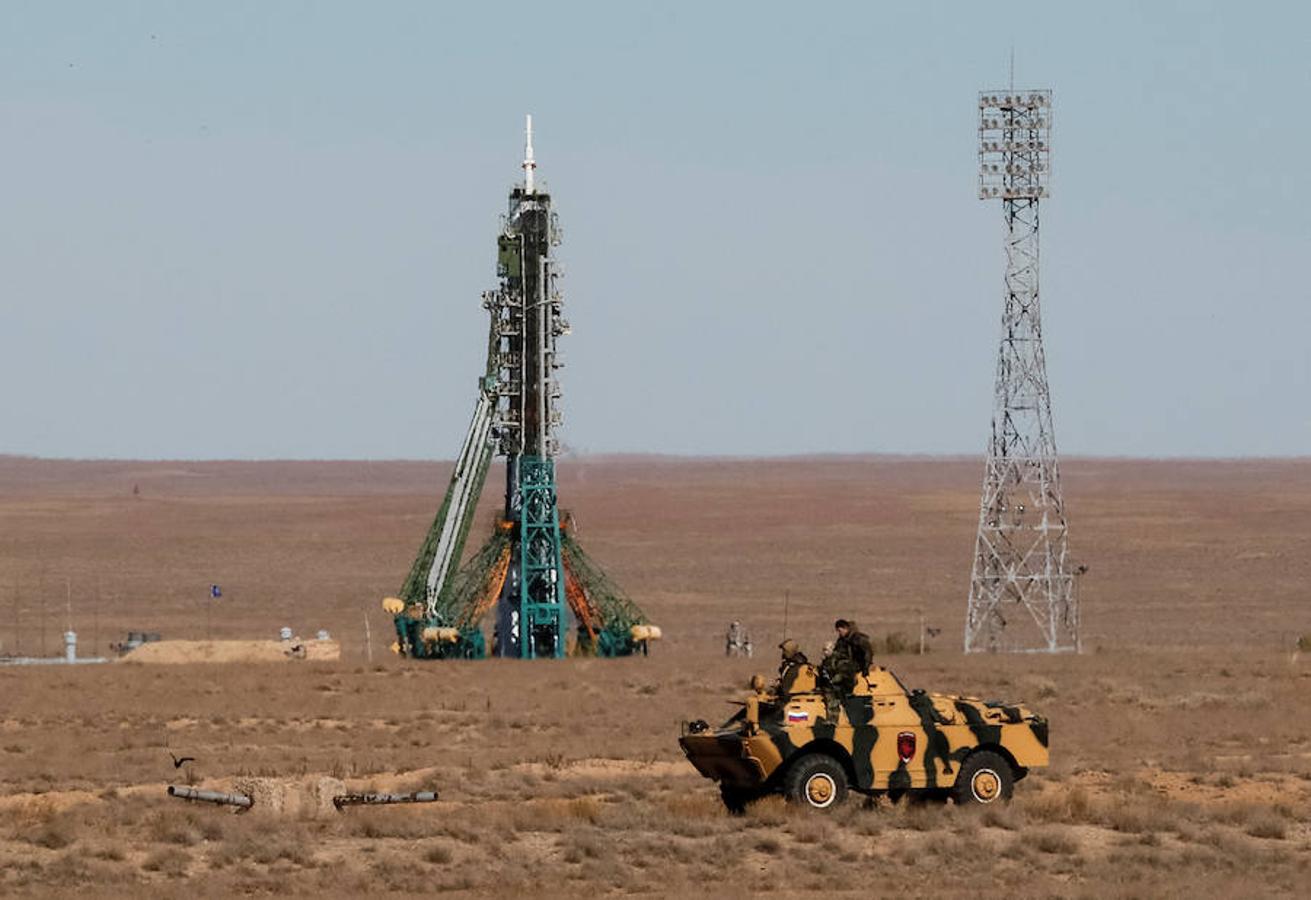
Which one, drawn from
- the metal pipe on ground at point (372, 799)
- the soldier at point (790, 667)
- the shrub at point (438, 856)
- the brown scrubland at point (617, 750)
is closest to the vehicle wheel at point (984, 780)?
the brown scrubland at point (617, 750)

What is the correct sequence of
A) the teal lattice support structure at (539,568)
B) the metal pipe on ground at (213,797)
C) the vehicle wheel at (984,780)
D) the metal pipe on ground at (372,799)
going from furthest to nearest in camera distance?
the teal lattice support structure at (539,568) → the vehicle wheel at (984,780) → the metal pipe on ground at (372,799) → the metal pipe on ground at (213,797)

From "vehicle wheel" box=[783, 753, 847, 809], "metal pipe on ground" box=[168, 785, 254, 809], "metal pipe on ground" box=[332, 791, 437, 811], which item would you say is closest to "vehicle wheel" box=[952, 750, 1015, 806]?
"vehicle wheel" box=[783, 753, 847, 809]

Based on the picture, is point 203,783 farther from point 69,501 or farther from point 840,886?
point 69,501

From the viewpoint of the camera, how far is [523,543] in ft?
178

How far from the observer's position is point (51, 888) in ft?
78.0

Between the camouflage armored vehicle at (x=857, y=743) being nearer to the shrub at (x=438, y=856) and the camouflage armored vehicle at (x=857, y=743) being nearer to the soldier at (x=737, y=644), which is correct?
the shrub at (x=438, y=856)

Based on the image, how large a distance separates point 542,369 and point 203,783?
78.6 feet

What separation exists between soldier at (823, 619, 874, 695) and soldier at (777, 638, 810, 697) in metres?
0.26

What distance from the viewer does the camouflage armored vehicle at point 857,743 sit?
88.5 ft

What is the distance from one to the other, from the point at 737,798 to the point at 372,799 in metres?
3.70

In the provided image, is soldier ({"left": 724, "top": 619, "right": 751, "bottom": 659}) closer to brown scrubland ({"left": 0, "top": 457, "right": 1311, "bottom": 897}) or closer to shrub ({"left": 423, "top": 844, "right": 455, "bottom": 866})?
brown scrubland ({"left": 0, "top": 457, "right": 1311, "bottom": 897})

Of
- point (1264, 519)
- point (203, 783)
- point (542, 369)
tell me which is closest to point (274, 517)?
point (1264, 519)

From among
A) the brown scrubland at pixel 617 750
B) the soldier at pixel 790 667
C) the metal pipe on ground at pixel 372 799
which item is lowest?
the brown scrubland at pixel 617 750

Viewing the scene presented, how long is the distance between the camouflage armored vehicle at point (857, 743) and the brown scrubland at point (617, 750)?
0.36m
